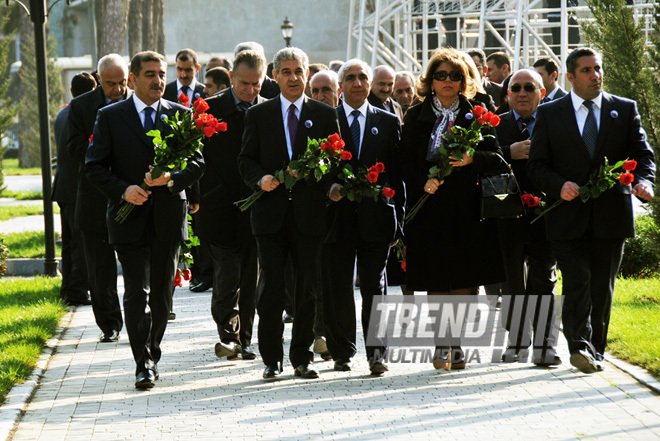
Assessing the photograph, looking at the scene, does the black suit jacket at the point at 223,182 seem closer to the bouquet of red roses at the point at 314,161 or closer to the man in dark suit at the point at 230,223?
the man in dark suit at the point at 230,223

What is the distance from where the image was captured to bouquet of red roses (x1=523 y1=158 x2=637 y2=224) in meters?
7.76

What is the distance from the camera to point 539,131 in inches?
327

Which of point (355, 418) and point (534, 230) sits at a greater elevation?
point (534, 230)

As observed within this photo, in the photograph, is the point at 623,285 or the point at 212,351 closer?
the point at 212,351

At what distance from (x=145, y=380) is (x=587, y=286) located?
3.33m

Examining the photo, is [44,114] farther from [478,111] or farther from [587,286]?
[587,286]

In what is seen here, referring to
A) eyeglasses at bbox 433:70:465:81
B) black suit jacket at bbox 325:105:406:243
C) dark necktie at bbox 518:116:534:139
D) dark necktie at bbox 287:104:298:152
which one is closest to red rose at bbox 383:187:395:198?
black suit jacket at bbox 325:105:406:243

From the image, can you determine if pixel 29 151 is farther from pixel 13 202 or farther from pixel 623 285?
pixel 623 285

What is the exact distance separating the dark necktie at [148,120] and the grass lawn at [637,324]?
407cm

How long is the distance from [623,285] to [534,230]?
386 cm


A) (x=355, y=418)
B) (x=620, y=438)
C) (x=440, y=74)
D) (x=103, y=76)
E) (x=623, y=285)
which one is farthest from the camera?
(x=623, y=285)

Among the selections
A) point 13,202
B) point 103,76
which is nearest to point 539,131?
point 103,76

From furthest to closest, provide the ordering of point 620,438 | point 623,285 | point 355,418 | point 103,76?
point 623,285, point 103,76, point 355,418, point 620,438

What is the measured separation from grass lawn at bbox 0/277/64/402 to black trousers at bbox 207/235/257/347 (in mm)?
1557
